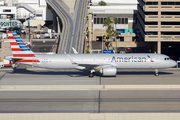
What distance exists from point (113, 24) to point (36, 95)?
72.7 meters

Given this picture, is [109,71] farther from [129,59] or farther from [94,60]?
[129,59]

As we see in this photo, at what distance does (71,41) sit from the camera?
77312mm

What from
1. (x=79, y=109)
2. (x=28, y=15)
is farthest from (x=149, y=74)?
(x=28, y=15)

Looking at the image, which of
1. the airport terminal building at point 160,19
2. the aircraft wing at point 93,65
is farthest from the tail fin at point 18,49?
the airport terminal building at point 160,19

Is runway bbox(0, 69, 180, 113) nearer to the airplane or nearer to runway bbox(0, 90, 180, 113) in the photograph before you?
runway bbox(0, 90, 180, 113)

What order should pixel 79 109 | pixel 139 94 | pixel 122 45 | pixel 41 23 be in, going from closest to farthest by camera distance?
1. pixel 79 109
2. pixel 139 94
3. pixel 122 45
4. pixel 41 23

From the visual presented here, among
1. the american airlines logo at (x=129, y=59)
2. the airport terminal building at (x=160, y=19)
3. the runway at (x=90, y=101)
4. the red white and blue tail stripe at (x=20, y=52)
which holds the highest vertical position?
the airport terminal building at (x=160, y=19)

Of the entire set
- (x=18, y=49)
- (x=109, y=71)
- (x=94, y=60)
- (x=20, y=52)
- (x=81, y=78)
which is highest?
(x=18, y=49)

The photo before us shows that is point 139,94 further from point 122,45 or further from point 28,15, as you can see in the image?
point 28,15

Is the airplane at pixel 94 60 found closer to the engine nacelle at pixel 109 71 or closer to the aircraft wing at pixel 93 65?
the aircraft wing at pixel 93 65

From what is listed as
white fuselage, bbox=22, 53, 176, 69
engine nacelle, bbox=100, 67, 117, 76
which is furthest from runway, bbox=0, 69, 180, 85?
white fuselage, bbox=22, 53, 176, 69

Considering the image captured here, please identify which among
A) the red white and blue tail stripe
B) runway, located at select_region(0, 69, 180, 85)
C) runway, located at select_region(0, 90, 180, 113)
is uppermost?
the red white and blue tail stripe

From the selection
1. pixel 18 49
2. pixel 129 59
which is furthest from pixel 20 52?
pixel 129 59

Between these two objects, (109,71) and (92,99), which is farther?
(109,71)
